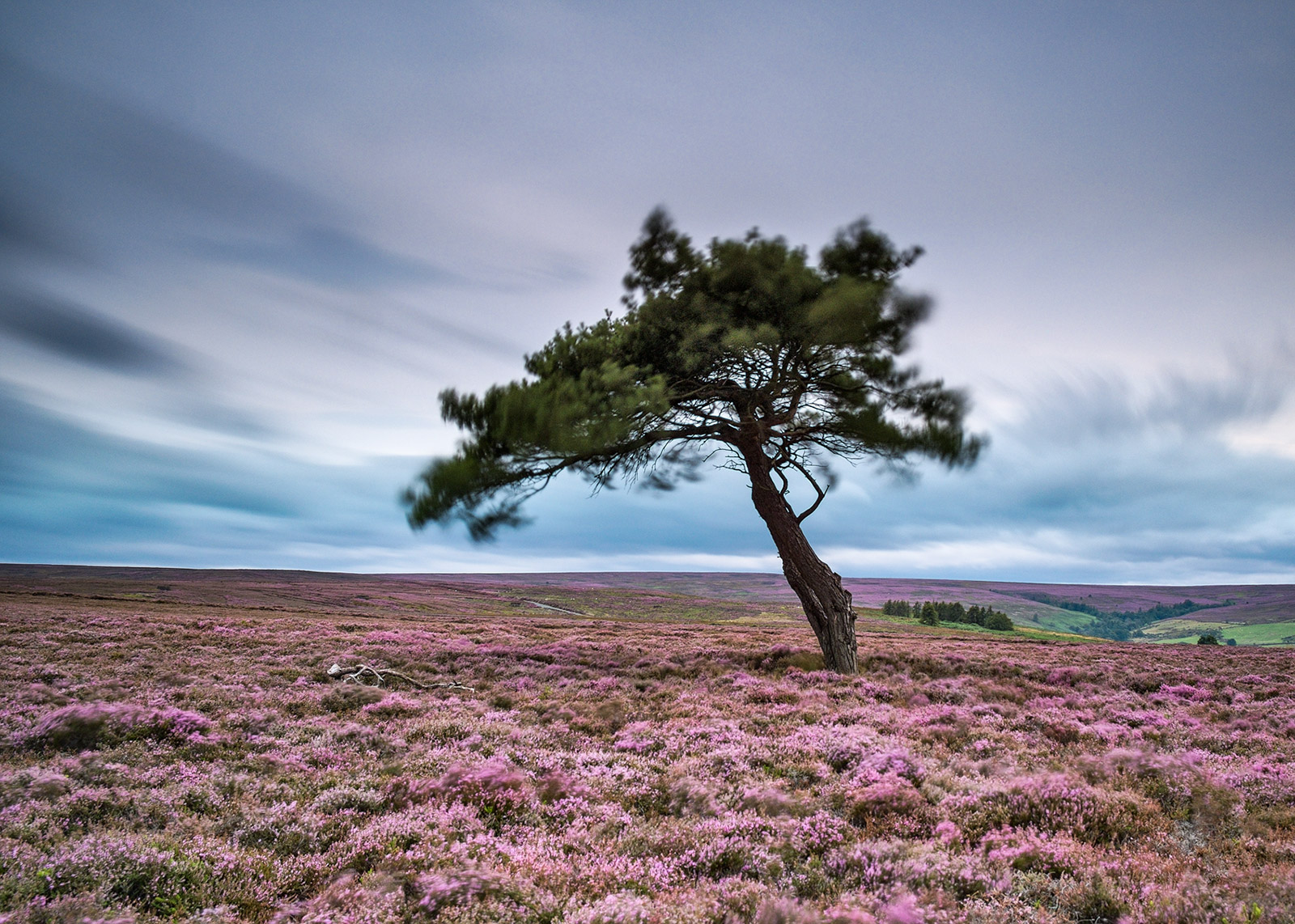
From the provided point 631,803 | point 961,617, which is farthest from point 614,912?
point 961,617

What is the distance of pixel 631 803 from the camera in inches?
269

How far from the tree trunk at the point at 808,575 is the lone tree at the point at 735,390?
46mm

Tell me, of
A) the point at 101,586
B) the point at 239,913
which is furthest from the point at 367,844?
the point at 101,586

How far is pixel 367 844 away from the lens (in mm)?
5410

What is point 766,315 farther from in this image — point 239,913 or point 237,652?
point 237,652

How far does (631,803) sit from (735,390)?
11591mm

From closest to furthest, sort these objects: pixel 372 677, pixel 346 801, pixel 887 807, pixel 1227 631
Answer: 1. pixel 887 807
2. pixel 346 801
3. pixel 372 677
4. pixel 1227 631

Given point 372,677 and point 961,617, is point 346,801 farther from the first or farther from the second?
point 961,617

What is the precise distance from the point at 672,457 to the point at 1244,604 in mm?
182810

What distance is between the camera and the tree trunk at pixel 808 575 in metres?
16.0

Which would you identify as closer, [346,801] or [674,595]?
[346,801]

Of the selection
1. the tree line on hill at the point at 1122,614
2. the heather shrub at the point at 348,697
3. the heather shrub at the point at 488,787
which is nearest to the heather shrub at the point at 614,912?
the heather shrub at the point at 488,787

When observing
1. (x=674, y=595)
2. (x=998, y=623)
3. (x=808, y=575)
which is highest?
(x=808, y=575)

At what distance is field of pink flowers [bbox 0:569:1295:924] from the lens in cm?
448
